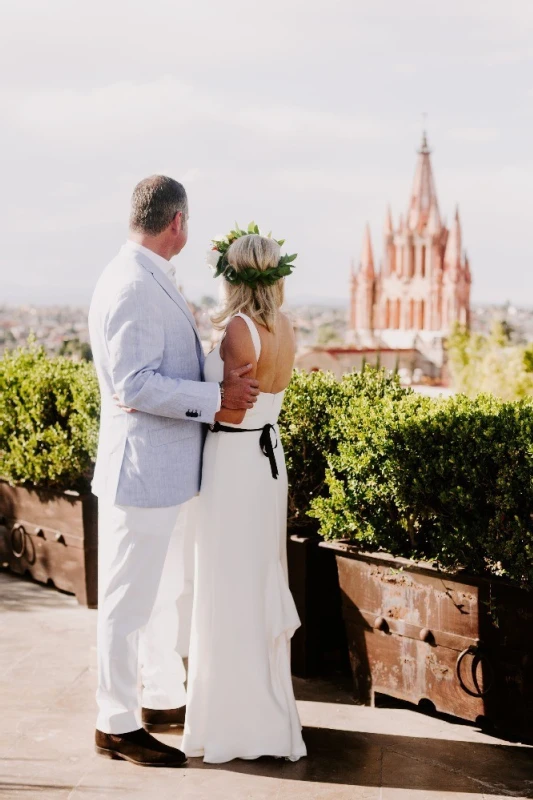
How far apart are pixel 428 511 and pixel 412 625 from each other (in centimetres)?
51

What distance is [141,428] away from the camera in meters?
3.51

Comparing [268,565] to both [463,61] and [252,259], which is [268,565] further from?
[463,61]

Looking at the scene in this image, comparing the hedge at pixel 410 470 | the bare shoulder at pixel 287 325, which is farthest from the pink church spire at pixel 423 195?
the bare shoulder at pixel 287 325

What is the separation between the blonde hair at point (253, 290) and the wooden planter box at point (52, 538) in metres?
2.35

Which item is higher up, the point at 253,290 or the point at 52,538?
the point at 253,290

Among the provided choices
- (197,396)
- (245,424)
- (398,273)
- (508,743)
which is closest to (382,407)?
(245,424)

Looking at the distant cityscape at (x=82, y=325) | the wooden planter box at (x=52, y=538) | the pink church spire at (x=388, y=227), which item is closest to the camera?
the wooden planter box at (x=52, y=538)

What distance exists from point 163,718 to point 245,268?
6.49 feet

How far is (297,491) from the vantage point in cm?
466

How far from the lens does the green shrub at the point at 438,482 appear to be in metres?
3.58

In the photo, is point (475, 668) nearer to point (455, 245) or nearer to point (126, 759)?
point (126, 759)

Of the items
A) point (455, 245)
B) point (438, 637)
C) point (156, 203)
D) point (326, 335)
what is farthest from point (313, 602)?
point (326, 335)

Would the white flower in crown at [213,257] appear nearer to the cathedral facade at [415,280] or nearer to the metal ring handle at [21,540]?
the metal ring handle at [21,540]

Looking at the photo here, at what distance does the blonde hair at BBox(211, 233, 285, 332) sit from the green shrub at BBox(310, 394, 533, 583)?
2.63 feet
